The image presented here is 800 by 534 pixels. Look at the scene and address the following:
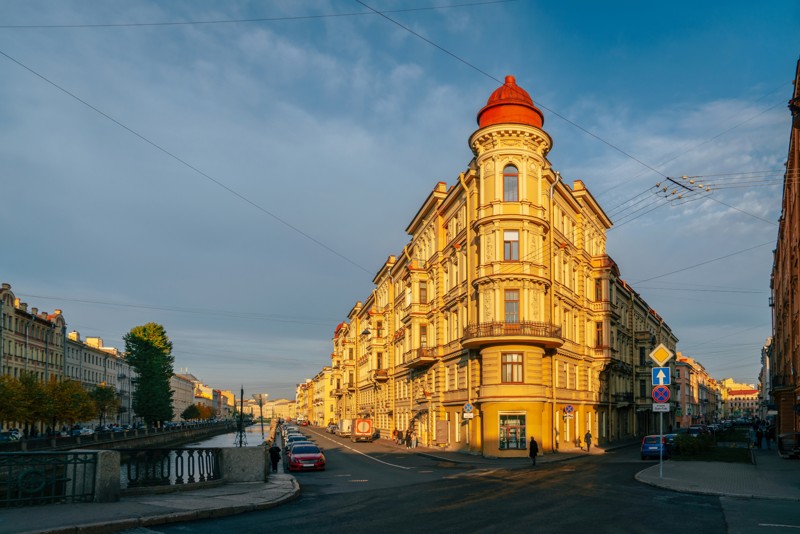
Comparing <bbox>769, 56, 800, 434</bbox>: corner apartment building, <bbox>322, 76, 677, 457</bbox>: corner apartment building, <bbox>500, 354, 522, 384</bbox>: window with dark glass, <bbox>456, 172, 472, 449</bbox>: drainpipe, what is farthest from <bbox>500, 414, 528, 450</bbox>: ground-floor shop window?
<bbox>769, 56, 800, 434</bbox>: corner apartment building

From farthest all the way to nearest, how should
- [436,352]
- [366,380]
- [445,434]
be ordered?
[366,380]
[436,352]
[445,434]

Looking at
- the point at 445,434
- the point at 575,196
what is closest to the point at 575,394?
the point at 445,434

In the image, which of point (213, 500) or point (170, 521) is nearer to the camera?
point (170, 521)

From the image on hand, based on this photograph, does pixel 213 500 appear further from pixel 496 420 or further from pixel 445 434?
pixel 445 434

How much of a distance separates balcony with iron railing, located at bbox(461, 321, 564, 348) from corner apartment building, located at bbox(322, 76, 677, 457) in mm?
83

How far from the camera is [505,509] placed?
16.2 m

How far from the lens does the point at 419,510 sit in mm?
16156

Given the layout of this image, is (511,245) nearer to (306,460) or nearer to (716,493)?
(306,460)

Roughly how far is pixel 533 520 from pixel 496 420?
26762mm

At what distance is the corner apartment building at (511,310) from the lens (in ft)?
134

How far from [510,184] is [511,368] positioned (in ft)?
36.5

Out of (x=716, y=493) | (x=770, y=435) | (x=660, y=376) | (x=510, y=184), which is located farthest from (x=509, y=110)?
(x=770, y=435)

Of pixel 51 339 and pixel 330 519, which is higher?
Answer: pixel 51 339

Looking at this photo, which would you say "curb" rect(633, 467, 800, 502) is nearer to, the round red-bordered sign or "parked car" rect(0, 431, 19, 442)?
the round red-bordered sign
